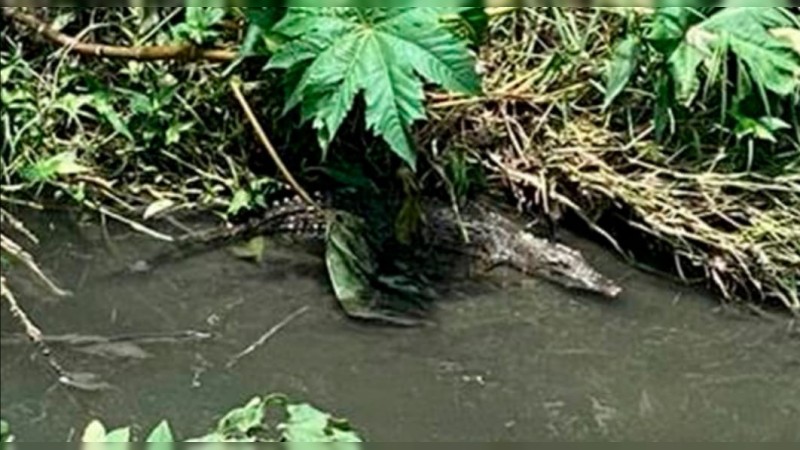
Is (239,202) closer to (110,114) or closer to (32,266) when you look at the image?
(110,114)

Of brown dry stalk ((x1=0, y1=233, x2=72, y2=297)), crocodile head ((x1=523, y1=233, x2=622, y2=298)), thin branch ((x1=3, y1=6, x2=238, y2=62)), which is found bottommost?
crocodile head ((x1=523, y1=233, x2=622, y2=298))

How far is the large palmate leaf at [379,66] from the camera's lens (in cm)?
218

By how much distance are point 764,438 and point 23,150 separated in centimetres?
103

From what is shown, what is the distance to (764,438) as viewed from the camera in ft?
6.44

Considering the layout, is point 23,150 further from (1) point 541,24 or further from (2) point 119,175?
(1) point 541,24

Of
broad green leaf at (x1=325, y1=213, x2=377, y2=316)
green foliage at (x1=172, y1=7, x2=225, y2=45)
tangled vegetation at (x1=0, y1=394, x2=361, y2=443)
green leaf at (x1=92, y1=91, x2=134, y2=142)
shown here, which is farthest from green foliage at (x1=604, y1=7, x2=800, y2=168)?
tangled vegetation at (x1=0, y1=394, x2=361, y2=443)

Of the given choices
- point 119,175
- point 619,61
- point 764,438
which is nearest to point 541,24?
point 619,61

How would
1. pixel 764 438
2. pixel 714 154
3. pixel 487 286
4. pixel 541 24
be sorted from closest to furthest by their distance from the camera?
pixel 764 438 < pixel 487 286 < pixel 714 154 < pixel 541 24

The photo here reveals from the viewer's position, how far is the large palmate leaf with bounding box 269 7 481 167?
2.18 m

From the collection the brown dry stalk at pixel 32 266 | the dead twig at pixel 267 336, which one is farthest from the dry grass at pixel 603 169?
the brown dry stalk at pixel 32 266

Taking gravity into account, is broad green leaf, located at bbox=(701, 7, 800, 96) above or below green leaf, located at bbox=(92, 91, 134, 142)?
above

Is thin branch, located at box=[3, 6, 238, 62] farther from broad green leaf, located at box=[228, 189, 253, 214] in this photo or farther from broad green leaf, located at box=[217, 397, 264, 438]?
broad green leaf, located at box=[217, 397, 264, 438]

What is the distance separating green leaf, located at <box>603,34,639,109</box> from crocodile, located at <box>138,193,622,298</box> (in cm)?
23

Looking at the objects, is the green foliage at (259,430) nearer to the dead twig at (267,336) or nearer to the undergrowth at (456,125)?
the dead twig at (267,336)
